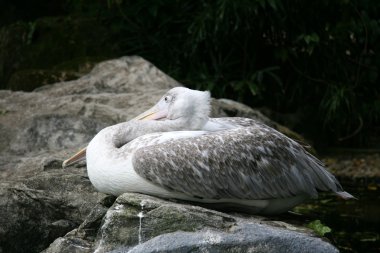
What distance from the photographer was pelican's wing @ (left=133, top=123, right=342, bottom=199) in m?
4.93

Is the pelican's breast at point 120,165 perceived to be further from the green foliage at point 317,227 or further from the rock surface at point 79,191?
the green foliage at point 317,227

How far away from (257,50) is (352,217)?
3.64m

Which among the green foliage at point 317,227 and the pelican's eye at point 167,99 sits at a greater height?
the pelican's eye at point 167,99

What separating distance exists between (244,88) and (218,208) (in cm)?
501

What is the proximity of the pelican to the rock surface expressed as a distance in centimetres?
17

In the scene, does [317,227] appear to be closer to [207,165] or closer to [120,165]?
[207,165]

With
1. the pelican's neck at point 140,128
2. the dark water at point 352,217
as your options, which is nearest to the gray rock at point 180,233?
the pelican's neck at point 140,128

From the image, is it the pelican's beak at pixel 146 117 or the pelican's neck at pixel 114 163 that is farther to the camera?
the pelican's beak at pixel 146 117

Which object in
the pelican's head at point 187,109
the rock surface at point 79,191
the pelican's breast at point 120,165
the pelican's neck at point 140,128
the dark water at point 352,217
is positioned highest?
the pelican's head at point 187,109

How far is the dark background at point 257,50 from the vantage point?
1011cm

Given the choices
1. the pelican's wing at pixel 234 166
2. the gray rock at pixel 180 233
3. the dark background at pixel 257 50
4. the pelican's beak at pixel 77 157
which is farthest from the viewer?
the dark background at pixel 257 50

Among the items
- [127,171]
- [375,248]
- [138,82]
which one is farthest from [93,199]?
[138,82]

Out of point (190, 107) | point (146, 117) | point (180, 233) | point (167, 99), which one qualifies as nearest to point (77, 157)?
point (146, 117)

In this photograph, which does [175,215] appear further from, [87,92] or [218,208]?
[87,92]
